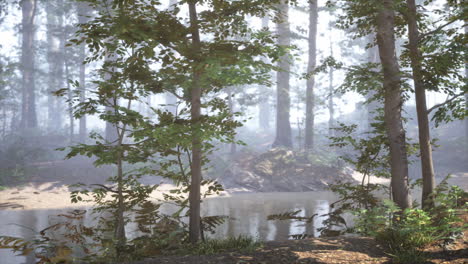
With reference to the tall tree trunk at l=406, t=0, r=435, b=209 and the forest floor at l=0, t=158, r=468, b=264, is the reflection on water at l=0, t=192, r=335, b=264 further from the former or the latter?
the tall tree trunk at l=406, t=0, r=435, b=209

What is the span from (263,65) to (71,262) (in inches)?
161

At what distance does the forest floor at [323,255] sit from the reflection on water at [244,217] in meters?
1.95

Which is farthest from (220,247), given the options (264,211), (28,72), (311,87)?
(28,72)

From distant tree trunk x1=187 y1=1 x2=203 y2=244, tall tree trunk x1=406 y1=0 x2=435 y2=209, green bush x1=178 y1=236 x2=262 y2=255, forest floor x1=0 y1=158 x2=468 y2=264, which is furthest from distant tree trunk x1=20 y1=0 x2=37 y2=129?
tall tree trunk x1=406 y1=0 x2=435 y2=209

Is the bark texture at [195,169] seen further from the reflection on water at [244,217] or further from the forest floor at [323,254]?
the forest floor at [323,254]

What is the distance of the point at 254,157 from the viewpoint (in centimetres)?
2350

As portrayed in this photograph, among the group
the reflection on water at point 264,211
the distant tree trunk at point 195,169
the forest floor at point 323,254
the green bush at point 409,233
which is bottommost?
the reflection on water at point 264,211

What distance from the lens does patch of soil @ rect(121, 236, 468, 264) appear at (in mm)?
5113

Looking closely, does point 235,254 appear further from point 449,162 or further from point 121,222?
point 449,162

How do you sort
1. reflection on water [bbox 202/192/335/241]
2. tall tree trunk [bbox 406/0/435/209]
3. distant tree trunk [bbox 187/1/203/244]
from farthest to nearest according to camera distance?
reflection on water [bbox 202/192/335/241], tall tree trunk [bbox 406/0/435/209], distant tree trunk [bbox 187/1/203/244]

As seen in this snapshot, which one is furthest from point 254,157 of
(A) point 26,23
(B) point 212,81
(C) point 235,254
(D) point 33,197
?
(A) point 26,23

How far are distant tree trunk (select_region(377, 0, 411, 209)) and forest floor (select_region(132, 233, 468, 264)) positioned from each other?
1.31 metres

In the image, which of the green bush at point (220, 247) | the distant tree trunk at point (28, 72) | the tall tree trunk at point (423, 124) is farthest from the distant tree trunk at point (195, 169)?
the distant tree trunk at point (28, 72)

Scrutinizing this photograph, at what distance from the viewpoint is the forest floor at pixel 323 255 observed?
5.11 meters
